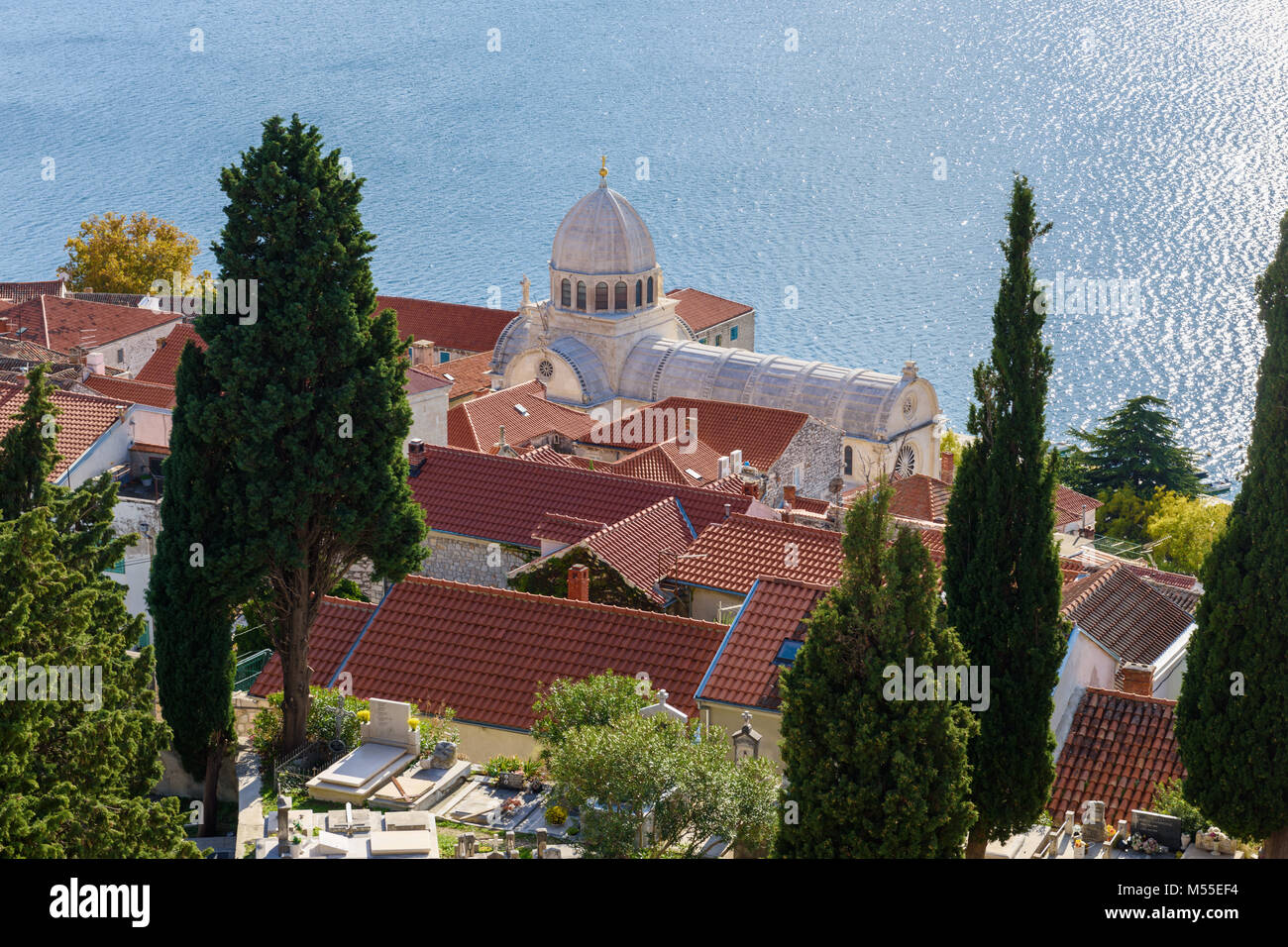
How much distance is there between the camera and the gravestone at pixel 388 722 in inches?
926

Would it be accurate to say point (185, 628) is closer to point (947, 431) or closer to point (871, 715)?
point (871, 715)

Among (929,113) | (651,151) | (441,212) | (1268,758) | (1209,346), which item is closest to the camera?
(1268,758)

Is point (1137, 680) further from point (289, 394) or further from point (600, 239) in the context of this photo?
point (600, 239)

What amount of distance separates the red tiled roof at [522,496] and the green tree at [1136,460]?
34.4m

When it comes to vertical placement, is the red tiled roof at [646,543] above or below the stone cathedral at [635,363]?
below

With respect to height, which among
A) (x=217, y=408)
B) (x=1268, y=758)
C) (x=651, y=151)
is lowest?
(x=1268, y=758)

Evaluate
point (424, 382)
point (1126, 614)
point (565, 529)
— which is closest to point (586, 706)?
point (565, 529)

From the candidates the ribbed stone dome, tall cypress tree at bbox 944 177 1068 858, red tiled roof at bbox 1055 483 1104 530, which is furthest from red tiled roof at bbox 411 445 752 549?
the ribbed stone dome

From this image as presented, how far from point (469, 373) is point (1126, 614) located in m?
44.8

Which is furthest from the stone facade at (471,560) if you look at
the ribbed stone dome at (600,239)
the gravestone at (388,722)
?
the ribbed stone dome at (600,239)

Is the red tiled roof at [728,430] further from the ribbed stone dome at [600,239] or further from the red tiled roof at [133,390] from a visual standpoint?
the red tiled roof at [133,390]

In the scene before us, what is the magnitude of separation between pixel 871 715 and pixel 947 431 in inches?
2431

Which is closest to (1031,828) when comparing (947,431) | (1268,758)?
(1268,758)

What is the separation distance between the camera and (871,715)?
621 inches
